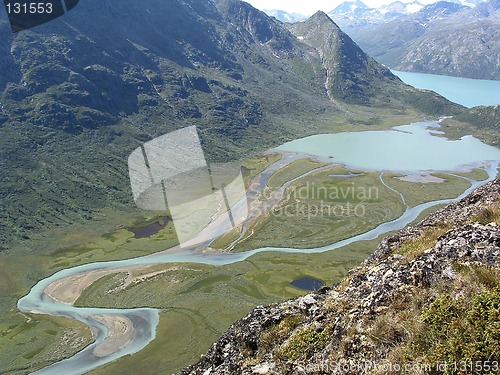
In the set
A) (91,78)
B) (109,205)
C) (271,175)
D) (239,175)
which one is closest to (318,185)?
(271,175)

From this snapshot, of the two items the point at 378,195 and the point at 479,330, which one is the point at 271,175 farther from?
the point at 479,330
